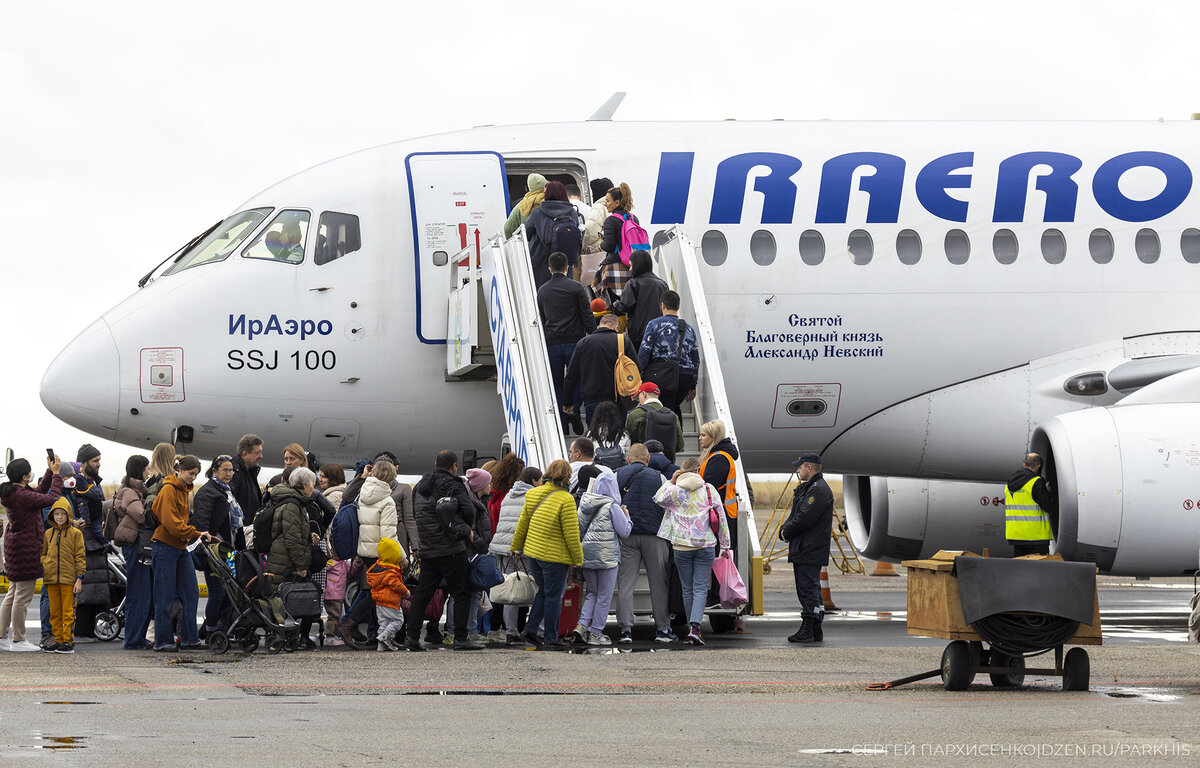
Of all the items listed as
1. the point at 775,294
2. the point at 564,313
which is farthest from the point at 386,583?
the point at 775,294

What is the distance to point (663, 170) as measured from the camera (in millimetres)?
15094

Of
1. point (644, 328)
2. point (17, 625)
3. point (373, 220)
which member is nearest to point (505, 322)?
point (644, 328)

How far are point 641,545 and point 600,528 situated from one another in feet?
1.89

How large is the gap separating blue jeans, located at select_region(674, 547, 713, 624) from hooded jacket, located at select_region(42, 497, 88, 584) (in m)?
4.79

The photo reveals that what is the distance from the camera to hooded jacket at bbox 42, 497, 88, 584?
12.3 m

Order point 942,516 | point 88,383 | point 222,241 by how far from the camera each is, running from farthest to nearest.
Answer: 1. point 942,516
2. point 222,241
3. point 88,383

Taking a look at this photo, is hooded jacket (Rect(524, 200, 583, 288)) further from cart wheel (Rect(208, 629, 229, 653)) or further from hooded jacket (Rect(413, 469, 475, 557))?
cart wheel (Rect(208, 629, 229, 653))

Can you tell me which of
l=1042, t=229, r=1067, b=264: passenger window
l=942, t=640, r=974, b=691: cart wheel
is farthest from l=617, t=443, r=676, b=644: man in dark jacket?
l=1042, t=229, r=1067, b=264: passenger window

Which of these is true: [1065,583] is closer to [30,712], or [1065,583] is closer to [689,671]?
[689,671]

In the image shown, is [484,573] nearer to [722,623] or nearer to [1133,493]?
[722,623]

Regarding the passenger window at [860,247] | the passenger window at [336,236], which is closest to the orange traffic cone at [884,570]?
the passenger window at [860,247]

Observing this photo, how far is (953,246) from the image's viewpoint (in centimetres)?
1526

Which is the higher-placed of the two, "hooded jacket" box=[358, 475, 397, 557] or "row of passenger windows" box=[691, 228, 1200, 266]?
"row of passenger windows" box=[691, 228, 1200, 266]

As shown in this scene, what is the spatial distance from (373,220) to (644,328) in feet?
9.79
